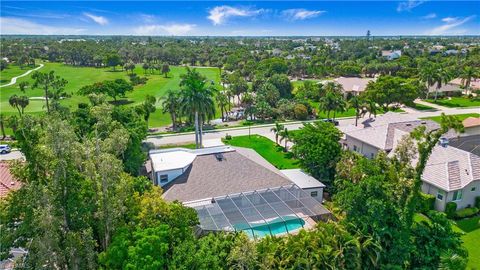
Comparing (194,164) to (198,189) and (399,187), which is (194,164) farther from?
(399,187)

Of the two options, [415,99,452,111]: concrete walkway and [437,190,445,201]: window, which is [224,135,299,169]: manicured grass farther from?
[415,99,452,111]: concrete walkway

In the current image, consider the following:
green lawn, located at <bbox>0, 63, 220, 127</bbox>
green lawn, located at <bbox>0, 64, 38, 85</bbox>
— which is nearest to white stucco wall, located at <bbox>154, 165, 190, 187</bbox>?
green lawn, located at <bbox>0, 63, 220, 127</bbox>

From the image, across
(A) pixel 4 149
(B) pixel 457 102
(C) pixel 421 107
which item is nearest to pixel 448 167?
(C) pixel 421 107

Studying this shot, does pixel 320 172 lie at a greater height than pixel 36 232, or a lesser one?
lesser

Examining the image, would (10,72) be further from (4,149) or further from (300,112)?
(300,112)

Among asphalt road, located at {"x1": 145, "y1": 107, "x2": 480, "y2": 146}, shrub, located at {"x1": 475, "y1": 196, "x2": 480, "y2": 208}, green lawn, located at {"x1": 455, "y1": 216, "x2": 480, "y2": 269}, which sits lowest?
green lawn, located at {"x1": 455, "y1": 216, "x2": 480, "y2": 269}

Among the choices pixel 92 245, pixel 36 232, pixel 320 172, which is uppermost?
pixel 36 232

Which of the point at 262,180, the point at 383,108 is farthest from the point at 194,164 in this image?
the point at 383,108
